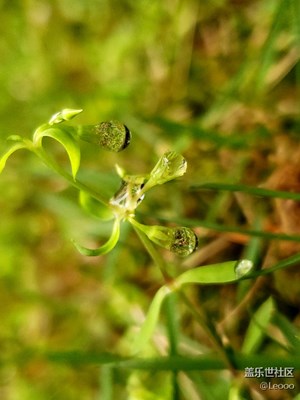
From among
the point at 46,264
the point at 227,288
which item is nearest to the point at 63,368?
the point at 46,264

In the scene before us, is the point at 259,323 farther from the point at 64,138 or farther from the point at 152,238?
the point at 64,138

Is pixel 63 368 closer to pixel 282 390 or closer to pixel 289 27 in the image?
pixel 282 390

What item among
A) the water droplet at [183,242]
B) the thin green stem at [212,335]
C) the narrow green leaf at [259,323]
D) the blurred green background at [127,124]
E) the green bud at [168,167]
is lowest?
the thin green stem at [212,335]

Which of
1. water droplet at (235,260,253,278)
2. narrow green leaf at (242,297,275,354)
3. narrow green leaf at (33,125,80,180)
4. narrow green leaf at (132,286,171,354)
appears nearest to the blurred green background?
narrow green leaf at (242,297,275,354)

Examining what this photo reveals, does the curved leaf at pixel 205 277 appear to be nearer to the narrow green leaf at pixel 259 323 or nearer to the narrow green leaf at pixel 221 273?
the narrow green leaf at pixel 221 273

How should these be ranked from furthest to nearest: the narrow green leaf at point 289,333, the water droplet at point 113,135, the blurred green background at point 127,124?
1. the blurred green background at point 127,124
2. the narrow green leaf at point 289,333
3. the water droplet at point 113,135

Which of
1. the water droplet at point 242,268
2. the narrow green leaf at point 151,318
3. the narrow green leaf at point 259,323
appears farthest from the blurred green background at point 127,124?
the water droplet at point 242,268
